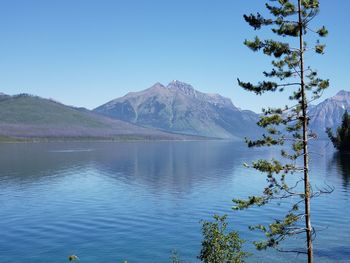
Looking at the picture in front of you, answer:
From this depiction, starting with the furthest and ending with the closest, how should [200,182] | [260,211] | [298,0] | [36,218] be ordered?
[200,182], [260,211], [36,218], [298,0]

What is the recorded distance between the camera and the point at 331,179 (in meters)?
151

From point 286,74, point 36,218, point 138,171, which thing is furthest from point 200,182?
point 286,74

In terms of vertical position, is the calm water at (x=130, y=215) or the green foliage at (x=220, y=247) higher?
the green foliage at (x=220, y=247)

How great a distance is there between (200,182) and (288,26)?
119 meters

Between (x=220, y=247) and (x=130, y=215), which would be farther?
(x=130, y=215)

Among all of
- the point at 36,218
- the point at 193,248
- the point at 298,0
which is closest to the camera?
the point at 298,0

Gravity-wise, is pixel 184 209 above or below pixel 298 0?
below

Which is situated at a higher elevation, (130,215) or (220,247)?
(220,247)

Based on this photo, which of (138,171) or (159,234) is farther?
(138,171)

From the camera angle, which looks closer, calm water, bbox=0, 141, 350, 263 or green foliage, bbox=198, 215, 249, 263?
green foliage, bbox=198, 215, 249, 263

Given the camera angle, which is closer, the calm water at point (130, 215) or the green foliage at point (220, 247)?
the green foliage at point (220, 247)

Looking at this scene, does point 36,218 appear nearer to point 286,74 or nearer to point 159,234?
point 159,234

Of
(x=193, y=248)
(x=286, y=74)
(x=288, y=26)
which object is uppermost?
(x=288, y=26)

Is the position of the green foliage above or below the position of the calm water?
above
